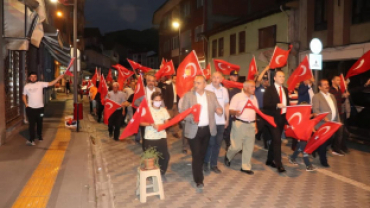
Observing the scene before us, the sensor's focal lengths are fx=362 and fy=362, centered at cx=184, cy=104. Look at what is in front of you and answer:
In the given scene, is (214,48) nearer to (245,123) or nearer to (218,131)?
(218,131)

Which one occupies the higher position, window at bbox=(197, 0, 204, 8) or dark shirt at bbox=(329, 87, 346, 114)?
window at bbox=(197, 0, 204, 8)

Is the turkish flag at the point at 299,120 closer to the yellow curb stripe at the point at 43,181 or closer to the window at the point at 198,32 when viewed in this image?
the yellow curb stripe at the point at 43,181

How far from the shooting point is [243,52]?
24906 mm

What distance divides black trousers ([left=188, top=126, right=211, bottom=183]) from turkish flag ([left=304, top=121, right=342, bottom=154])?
7.65 ft

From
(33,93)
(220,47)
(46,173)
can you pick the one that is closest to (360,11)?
(33,93)

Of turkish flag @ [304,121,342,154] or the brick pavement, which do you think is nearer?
the brick pavement

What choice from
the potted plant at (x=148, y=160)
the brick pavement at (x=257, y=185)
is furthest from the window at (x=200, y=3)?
the potted plant at (x=148, y=160)

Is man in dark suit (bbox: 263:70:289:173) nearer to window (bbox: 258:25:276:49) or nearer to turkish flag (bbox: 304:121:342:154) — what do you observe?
turkish flag (bbox: 304:121:342:154)

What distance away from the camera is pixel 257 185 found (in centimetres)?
637

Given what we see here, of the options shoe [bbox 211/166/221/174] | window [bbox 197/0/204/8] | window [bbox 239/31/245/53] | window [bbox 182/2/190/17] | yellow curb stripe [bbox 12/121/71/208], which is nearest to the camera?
yellow curb stripe [bbox 12/121/71/208]

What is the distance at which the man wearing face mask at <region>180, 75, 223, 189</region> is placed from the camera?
20.3 ft

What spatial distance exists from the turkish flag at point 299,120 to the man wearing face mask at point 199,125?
5.35 ft

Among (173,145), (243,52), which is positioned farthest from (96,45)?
(173,145)

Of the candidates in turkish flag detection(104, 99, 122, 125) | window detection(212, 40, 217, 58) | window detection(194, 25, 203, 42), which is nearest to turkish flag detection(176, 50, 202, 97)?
turkish flag detection(104, 99, 122, 125)
